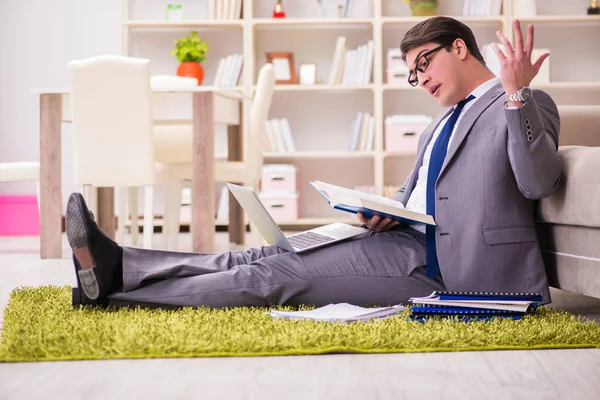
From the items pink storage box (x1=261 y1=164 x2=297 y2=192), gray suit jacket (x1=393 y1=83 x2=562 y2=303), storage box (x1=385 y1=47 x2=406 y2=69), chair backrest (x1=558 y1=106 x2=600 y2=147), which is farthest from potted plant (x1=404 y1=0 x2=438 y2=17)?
gray suit jacket (x1=393 y1=83 x2=562 y2=303)

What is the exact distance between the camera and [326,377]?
1.29 m

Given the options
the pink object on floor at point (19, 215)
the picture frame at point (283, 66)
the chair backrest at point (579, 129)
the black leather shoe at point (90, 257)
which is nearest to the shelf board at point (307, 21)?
the picture frame at point (283, 66)

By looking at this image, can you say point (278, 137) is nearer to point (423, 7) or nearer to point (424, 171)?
point (423, 7)

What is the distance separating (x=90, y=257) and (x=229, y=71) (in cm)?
368

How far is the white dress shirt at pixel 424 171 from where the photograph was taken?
190 cm

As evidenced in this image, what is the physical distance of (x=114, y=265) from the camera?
5.89ft

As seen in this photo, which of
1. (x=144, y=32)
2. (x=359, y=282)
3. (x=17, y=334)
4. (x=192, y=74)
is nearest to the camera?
(x=17, y=334)

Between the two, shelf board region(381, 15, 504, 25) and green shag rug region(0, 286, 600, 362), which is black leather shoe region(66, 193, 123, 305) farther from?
shelf board region(381, 15, 504, 25)

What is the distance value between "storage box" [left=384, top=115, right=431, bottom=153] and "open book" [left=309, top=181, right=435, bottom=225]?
3.37 metres

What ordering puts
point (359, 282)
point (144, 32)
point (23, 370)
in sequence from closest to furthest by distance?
point (23, 370)
point (359, 282)
point (144, 32)

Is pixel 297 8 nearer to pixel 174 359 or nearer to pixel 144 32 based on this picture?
pixel 144 32

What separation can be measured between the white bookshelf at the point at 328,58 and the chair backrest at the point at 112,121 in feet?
6.54

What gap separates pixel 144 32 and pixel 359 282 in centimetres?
407

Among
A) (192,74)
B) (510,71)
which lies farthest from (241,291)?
(192,74)
